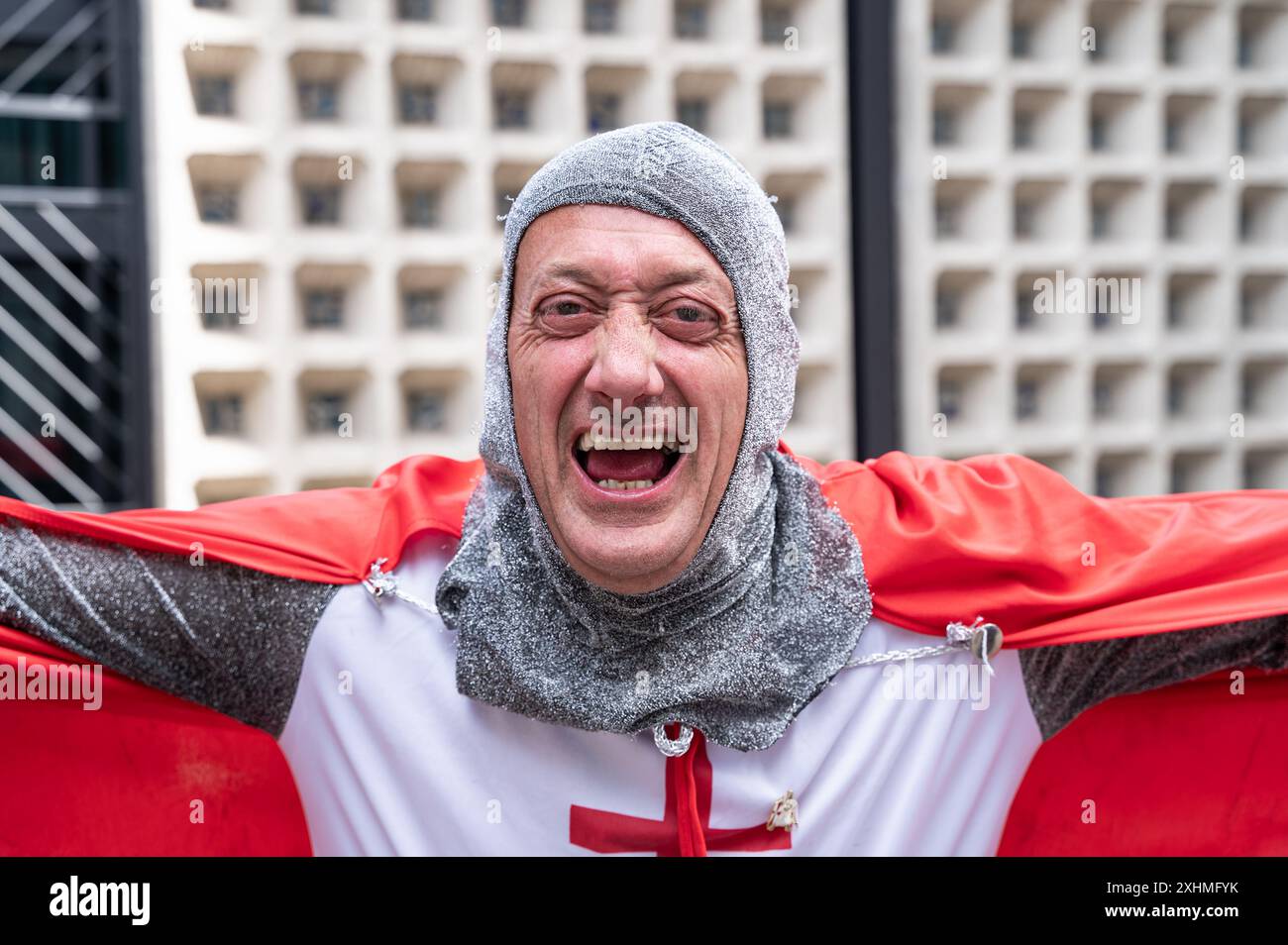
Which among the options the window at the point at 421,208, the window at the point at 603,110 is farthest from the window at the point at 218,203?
the window at the point at 603,110

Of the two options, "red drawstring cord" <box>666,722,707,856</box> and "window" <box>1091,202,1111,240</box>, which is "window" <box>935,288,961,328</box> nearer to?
"window" <box>1091,202,1111,240</box>

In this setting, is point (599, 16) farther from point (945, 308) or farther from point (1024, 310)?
point (1024, 310)

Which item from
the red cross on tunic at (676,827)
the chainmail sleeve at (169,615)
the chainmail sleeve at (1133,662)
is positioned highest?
the chainmail sleeve at (169,615)

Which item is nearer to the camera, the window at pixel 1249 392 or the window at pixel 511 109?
the window at pixel 511 109

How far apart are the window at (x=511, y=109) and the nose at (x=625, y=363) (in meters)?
1.40

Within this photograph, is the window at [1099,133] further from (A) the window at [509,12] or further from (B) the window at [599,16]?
(A) the window at [509,12]

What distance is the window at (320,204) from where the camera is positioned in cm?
223

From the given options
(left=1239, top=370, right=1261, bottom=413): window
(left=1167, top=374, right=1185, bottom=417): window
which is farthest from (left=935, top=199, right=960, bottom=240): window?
(left=1239, top=370, right=1261, bottom=413): window

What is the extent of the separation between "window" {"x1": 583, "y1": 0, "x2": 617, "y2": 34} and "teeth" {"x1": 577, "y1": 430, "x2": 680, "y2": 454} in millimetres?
1518

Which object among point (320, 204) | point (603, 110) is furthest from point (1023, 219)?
point (320, 204)

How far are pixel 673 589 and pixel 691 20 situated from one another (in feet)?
5.43

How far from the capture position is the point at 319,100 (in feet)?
7.31

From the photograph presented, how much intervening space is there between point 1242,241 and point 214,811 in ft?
7.92

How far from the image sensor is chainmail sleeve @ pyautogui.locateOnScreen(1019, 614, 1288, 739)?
1.15 metres
